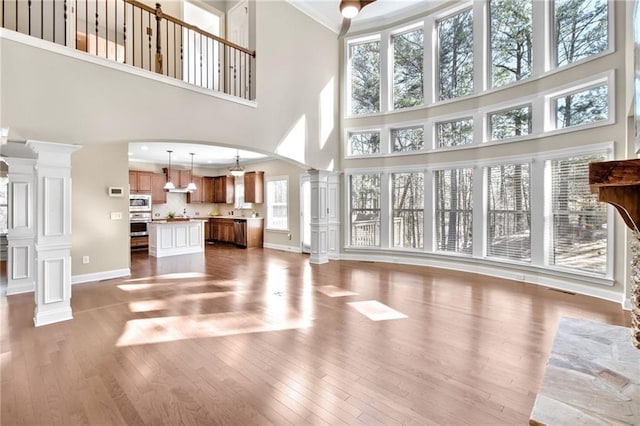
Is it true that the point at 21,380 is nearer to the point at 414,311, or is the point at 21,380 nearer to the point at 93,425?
the point at 93,425

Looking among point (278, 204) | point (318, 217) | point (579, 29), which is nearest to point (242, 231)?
point (278, 204)

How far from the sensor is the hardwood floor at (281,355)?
2.09 m

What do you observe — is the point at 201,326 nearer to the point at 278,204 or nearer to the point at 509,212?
the point at 509,212

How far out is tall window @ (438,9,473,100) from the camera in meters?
6.27

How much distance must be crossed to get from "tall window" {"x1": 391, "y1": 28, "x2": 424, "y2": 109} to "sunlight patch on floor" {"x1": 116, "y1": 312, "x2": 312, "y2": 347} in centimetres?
569

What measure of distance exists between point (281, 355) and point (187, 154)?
307 inches

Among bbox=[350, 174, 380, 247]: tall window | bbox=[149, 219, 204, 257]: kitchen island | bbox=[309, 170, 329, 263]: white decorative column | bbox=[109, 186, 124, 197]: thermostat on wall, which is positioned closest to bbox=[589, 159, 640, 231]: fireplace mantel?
bbox=[309, 170, 329, 263]: white decorative column

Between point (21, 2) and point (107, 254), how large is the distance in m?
4.63

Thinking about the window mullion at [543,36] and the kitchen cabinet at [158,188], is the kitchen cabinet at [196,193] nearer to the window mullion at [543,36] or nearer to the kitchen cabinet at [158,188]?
the kitchen cabinet at [158,188]

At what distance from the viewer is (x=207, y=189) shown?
37.3ft

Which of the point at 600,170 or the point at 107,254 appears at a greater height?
the point at 600,170

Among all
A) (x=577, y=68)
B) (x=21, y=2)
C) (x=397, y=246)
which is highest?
(x=21, y=2)

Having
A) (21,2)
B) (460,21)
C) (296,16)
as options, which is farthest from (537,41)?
(21,2)

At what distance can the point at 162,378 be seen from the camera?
8.06 feet
